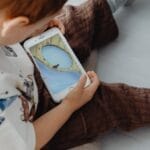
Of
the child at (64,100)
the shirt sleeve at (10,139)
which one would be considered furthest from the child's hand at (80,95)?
the shirt sleeve at (10,139)

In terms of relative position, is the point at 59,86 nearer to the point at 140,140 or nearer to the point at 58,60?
the point at 58,60

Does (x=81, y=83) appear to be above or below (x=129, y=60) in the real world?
above

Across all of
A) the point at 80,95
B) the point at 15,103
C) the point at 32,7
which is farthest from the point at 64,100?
the point at 32,7

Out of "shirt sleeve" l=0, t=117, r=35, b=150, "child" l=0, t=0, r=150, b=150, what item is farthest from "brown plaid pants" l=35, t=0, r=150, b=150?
"shirt sleeve" l=0, t=117, r=35, b=150

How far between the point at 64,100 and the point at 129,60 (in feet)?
0.67

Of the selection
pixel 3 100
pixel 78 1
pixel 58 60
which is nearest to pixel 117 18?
pixel 78 1

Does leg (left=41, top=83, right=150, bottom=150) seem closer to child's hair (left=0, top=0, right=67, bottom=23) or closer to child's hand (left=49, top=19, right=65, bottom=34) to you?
child's hand (left=49, top=19, right=65, bottom=34)

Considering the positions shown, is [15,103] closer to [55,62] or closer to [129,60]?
[55,62]

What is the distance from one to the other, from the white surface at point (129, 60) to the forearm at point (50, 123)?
92 millimetres

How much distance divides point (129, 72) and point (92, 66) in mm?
71

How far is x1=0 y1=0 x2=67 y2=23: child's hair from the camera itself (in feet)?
1.72

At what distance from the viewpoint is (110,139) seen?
0.78m

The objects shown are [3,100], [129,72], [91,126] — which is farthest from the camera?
[129,72]

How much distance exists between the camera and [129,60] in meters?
0.88
